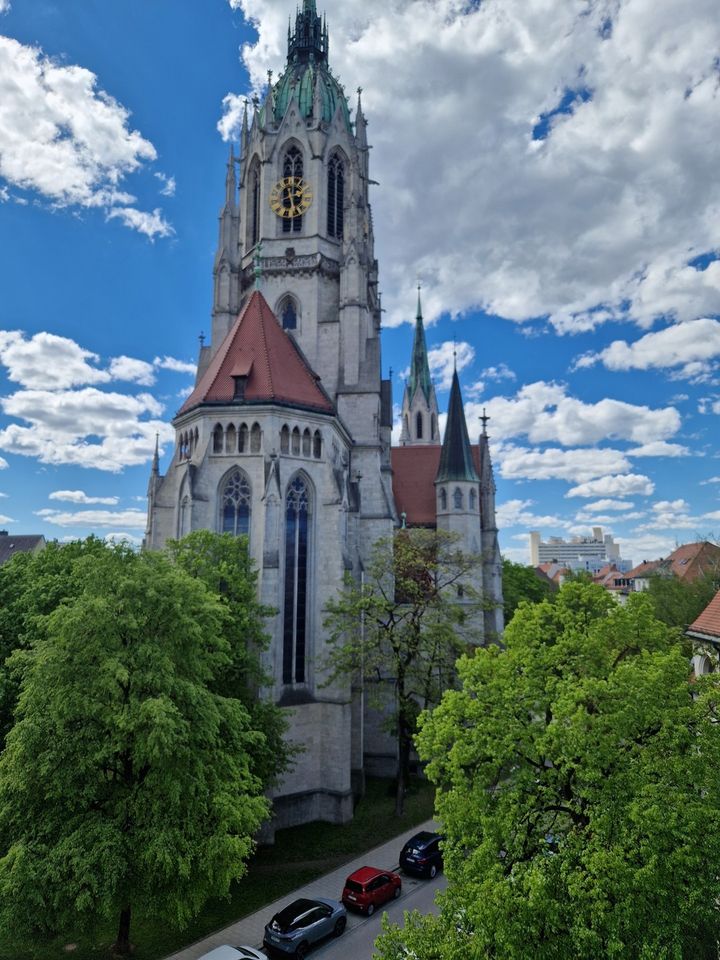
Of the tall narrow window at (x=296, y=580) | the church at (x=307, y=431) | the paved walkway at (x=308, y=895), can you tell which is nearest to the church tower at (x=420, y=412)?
the church at (x=307, y=431)

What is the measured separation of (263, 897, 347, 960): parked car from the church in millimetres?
6520

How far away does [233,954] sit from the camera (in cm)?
1440

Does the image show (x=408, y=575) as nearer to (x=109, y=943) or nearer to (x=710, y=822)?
(x=109, y=943)

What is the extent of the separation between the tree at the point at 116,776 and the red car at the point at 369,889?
561 cm

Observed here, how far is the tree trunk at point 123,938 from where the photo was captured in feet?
50.1

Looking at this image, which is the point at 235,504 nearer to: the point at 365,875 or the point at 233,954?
the point at 365,875

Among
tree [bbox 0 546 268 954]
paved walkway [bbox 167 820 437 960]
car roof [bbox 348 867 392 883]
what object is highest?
tree [bbox 0 546 268 954]

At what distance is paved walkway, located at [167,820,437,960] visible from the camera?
16.3 metres

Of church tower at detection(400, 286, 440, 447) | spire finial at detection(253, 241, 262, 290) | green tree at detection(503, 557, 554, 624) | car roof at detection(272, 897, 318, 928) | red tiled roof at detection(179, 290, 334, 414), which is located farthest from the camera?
church tower at detection(400, 286, 440, 447)

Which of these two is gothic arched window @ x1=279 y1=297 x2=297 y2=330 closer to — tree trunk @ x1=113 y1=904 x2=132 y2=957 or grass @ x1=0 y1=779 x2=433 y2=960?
grass @ x1=0 y1=779 x2=433 y2=960

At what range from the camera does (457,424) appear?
1633 inches

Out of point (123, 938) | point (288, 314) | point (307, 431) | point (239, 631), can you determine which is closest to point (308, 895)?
point (123, 938)

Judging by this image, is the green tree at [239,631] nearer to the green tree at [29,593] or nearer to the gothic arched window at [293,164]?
the green tree at [29,593]

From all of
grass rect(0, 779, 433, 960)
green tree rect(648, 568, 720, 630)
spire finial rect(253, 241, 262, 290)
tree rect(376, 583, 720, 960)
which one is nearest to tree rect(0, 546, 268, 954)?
grass rect(0, 779, 433, 960)
